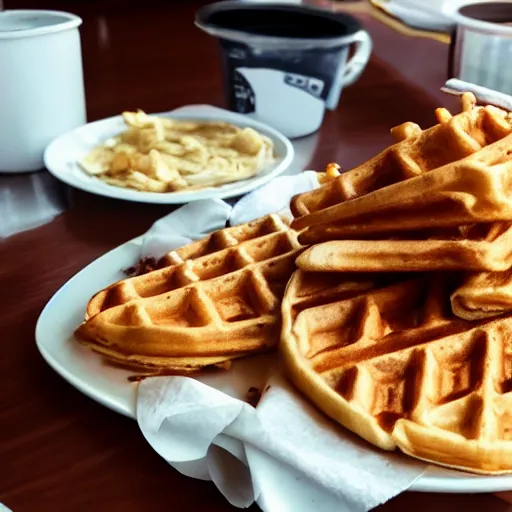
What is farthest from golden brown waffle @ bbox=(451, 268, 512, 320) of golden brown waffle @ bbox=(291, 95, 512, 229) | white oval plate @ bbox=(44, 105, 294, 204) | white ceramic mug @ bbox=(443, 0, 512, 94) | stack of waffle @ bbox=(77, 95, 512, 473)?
white ceramic mug @ bbox=(443, 0, 512, 94)

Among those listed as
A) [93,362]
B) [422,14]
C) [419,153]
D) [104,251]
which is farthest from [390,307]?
[422,14]

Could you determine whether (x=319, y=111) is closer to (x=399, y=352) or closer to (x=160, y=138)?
(x=160, y=138)

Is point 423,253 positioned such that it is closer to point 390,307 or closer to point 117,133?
point 390,307

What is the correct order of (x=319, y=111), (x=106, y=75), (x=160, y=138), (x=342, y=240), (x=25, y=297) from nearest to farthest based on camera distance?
(x=342, y=240), (x=25, y=297), (x=160, y=138), (x=319, y=111), (x=106, y=75)

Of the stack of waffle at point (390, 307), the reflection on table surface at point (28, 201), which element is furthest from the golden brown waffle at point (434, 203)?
the reflection on table surface at point (28, 201)

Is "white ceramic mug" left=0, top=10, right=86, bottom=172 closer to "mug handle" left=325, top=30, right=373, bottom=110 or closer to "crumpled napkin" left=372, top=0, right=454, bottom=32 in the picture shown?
"mug handle" left=325, top=30, right=373, bottom=110

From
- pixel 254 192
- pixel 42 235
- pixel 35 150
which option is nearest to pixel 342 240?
pixel 254 192
